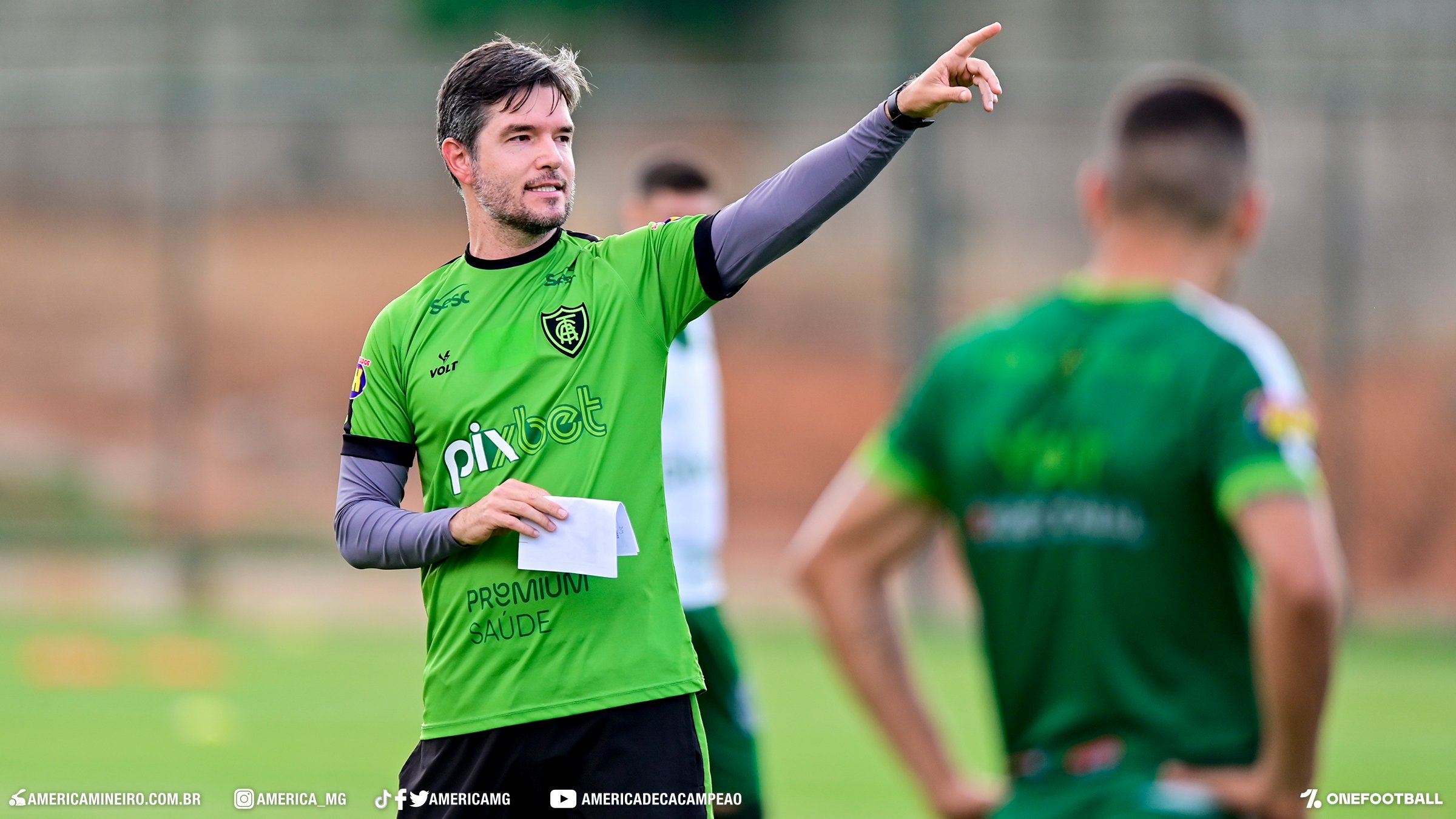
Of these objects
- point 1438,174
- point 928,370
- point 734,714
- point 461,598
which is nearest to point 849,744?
point 734,714

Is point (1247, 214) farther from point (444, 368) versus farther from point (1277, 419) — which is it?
point (444, 368)

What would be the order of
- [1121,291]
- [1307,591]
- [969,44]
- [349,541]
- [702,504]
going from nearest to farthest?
1. [1307,591]
2. [1121,291]
3. [969,44]
4. [349,541]
5. [702,504]

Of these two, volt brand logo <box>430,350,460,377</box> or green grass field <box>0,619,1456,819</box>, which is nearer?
volt brand logo <box>430,350,460,377</box>

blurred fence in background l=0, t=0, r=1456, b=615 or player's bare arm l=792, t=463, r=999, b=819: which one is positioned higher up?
blurred fence in background l=0, t=0, r=1456, b=615

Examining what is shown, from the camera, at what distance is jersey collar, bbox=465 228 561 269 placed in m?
4.16

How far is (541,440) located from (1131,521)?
169cm

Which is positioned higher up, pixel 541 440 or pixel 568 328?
pixel 568 328

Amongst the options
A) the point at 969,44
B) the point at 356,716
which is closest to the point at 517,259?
the point at 969,44

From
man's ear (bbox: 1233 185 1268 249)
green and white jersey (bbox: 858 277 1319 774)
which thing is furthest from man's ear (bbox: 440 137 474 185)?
man's ear (bbox: 1233 185 1268 249)

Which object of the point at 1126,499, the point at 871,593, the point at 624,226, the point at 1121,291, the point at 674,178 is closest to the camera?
the point at 1126,499

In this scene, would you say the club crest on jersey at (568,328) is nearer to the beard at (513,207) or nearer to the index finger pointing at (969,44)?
the beard at (513,207)

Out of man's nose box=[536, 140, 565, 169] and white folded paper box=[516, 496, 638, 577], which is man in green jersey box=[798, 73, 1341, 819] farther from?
man's nose box=[536, 140, 565, 169]

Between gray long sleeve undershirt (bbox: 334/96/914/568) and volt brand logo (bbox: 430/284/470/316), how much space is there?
470 millimetres

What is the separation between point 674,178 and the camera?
20.9 ft
